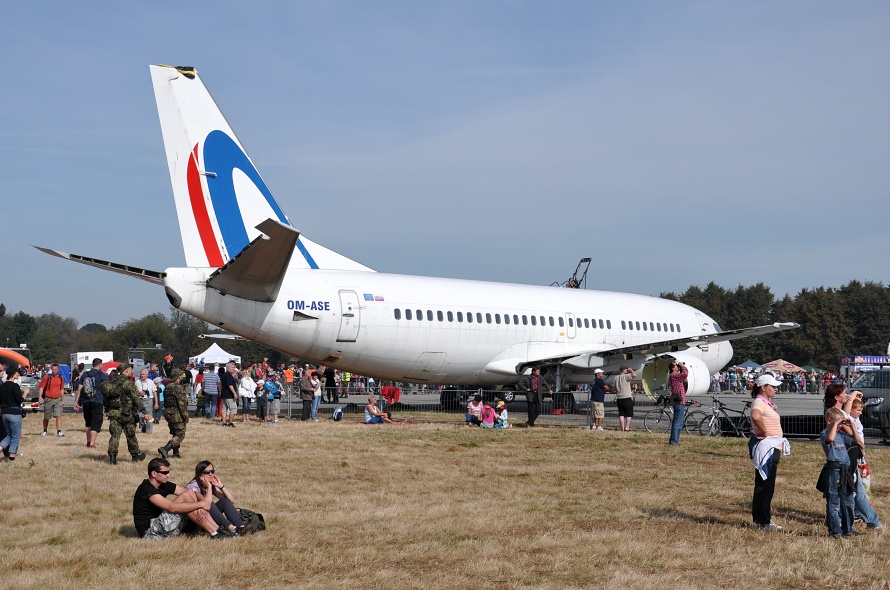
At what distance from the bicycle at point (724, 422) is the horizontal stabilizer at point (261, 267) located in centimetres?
1088

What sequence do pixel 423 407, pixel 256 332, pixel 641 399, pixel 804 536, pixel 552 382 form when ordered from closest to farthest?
pixel 804 536
pixel 256 332
pixel 552 382
pixel 423 407
pixel 641 399

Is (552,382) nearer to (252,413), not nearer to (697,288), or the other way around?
(252,413)

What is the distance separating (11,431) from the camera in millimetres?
16359

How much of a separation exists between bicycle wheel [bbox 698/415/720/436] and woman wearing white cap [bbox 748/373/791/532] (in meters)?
11.9

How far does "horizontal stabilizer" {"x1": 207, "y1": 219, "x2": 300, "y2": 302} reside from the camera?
20.1 m

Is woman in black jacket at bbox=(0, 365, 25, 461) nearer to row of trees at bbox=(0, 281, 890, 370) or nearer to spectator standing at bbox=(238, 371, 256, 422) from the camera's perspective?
spectator standing at bbox=(238, 371, 256, 422)

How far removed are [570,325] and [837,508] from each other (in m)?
21.4

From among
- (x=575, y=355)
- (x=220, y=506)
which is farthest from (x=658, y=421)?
(x=220, y=506)

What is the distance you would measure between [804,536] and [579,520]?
8.37 ft

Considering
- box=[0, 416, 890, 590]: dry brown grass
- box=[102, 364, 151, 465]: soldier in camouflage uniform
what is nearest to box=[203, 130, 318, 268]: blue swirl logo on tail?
box=[0, 416, 890, 590]: dry brown grass

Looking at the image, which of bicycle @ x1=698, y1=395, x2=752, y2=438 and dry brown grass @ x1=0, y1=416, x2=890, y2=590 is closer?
dry brown grass @ x1=0, y1=416, x2=890, y2=590

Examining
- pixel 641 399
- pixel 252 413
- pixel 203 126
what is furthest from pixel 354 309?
pixel 641 399

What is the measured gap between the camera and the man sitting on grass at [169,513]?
10.1 meters

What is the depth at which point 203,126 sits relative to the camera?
25.0 metres
